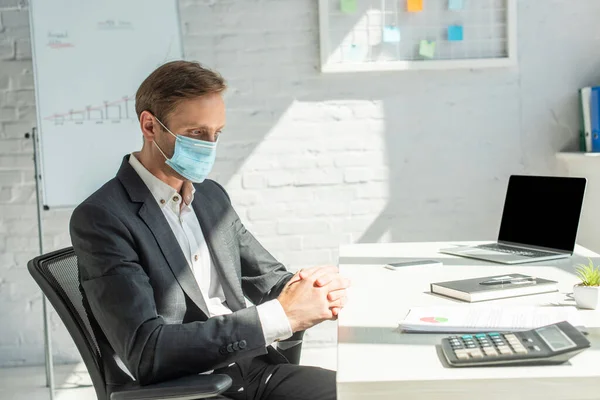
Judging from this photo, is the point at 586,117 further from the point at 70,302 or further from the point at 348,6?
the point at 70,302

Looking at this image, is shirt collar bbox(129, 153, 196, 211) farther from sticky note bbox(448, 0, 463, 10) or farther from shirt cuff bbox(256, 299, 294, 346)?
sticky note bbox(448, 0, 463, 10)

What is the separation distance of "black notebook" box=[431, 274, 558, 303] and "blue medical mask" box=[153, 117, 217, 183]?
649 millimetres

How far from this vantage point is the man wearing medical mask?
1572mm

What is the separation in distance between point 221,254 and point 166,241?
0.21 m

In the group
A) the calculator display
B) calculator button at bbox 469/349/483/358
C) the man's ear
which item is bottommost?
calculator button at bbox 469/349/483/358

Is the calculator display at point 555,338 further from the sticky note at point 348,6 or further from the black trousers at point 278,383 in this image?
the sticky note at point 348,6

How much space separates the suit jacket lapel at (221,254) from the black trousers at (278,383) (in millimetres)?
166

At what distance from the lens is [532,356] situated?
123 cm

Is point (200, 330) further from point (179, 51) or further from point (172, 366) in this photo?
point (179, 51)

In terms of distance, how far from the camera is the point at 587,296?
5.33 feet

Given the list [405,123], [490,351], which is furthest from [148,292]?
[405,123]

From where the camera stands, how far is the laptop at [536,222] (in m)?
2.34

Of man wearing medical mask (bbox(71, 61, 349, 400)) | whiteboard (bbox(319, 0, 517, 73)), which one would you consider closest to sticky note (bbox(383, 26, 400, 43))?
whiteboard (bbox(319, 0, 517, 73))

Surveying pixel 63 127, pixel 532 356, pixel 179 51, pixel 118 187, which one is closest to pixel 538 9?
pixel 179 51
